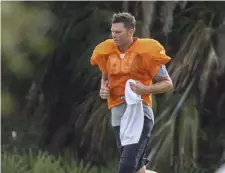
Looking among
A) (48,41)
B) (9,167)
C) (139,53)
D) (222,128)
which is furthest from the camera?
(48,41)

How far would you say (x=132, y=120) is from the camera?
4.82 metres

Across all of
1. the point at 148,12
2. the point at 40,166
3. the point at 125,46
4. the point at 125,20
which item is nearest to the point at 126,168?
the point at 125,46

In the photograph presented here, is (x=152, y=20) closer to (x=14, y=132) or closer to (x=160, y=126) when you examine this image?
(x=160, y=126)

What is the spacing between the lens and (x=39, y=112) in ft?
33.0

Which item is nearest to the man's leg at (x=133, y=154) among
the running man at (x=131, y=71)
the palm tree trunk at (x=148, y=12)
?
the running man at (x=131, y=71)

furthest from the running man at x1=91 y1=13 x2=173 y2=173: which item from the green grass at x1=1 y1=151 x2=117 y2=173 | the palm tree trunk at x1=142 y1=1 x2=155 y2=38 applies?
Answer: the palm tree trunk at x1=142 y1=1 x2=155 y2=38

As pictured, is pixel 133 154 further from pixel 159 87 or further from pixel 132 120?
pixel 159 87

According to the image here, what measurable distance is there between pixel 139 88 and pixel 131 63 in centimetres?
17

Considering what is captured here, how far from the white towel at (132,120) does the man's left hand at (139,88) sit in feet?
0.07

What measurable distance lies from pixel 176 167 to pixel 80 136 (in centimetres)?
180

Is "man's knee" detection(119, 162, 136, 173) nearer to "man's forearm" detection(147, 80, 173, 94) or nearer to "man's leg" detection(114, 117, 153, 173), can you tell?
"man's leg" detection(114, 117, 153, 173)

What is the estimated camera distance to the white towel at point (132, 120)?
4.79 meters

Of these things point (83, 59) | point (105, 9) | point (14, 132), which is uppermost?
point (105, 9)

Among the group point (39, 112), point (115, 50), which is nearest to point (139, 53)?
point (115, 50)
